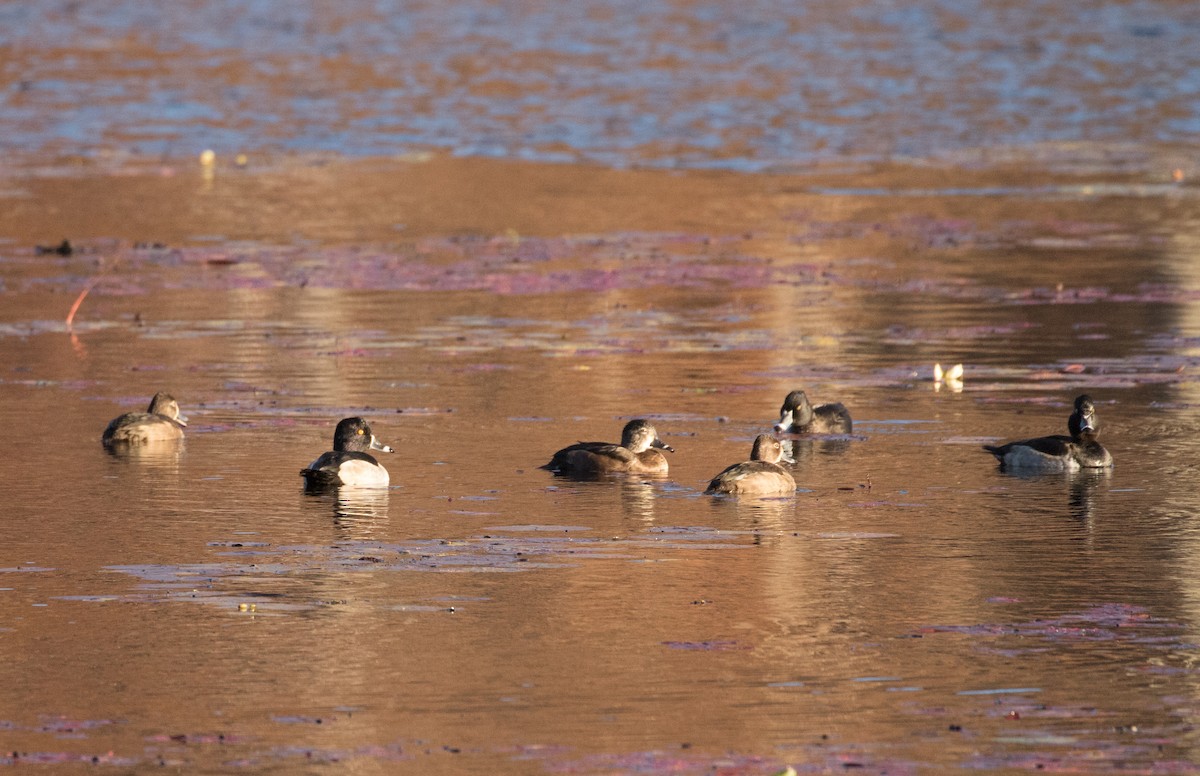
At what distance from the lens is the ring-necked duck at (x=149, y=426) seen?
16.9 m

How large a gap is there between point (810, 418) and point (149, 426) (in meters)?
4.71

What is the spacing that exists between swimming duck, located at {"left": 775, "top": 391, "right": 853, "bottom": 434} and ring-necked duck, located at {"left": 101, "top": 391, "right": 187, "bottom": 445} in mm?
4386

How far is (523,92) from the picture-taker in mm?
52438

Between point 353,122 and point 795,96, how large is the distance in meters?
10.0

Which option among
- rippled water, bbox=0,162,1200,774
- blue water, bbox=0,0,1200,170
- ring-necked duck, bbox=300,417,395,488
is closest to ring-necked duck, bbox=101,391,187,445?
rippled water, bbox=0,162,1200,774

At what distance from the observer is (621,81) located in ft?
180

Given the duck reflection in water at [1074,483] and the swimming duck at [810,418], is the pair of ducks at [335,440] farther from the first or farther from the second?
the duck reflection in water at [1074,483]

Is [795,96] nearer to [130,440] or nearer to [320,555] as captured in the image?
[130,440]

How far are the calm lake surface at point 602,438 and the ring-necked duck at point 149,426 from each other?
0.83 feet

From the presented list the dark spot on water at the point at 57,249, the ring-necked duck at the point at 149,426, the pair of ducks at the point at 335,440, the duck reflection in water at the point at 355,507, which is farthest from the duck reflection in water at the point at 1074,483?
the dark spot on water at the point at 57,249

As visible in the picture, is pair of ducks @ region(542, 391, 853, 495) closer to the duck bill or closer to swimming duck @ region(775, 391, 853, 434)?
swimming duck @ region(775, 391, 853, 434)

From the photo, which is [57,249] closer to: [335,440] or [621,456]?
[335,440]

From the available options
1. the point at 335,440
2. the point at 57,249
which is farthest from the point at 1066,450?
the point at 57,249

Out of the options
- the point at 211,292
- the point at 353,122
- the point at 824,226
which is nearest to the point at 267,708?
the point at 211,292
